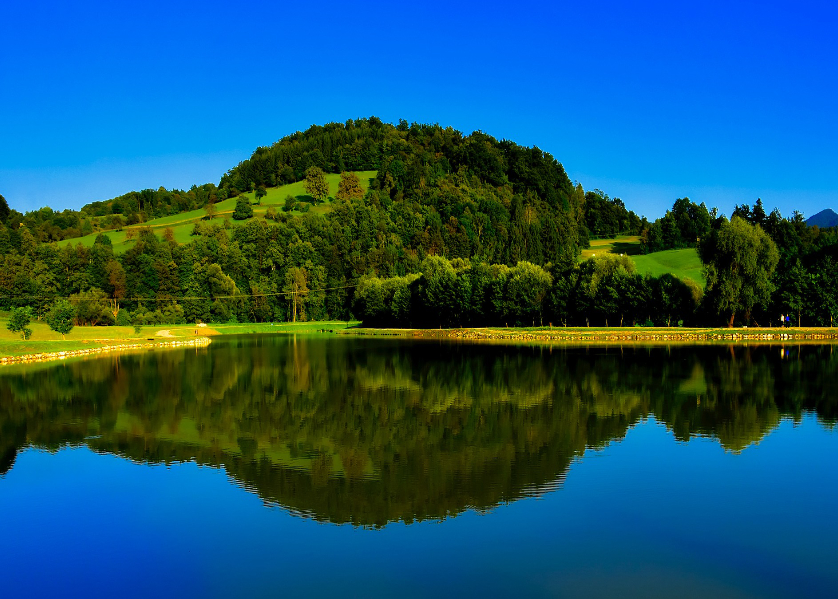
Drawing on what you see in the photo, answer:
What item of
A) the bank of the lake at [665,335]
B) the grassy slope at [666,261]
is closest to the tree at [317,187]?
the grassy slope at [666,261]

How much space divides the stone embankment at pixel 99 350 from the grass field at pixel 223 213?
50.6 metres

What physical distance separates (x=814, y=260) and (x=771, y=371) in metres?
51.9

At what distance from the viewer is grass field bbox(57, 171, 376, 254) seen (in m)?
136

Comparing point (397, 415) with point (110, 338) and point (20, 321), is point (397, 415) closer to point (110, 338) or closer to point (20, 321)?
point (20, 321)

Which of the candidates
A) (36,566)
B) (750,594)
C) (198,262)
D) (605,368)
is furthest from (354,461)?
(198,262)

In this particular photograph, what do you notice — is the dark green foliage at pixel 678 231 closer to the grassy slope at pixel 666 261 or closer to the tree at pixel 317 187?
the grassy slope at pixel 666 261

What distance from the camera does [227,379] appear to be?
40.3 metres

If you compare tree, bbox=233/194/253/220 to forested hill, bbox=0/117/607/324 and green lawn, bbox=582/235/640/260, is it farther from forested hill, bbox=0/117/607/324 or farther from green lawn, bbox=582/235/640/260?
green lawn, bbox=582/235/640/260

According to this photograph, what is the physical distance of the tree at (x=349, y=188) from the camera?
168 meters

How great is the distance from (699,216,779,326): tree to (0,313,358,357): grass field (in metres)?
56.5

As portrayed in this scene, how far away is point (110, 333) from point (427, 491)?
8351 cm

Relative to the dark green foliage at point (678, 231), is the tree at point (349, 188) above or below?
above

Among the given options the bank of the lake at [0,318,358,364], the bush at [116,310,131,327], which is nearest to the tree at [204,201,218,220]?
the bank of the lake at [0,318,358,364]

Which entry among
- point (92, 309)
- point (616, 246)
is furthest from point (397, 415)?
point (616, 246)
